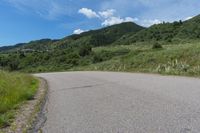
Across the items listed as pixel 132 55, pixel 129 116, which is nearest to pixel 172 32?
pixel 132 55

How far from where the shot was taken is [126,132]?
5844mm

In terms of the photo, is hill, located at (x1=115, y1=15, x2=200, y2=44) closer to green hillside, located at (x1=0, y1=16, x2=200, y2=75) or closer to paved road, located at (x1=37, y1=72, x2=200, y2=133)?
Result: green hillside, located at (x1=0, y1=16, x2=200, y2=75)

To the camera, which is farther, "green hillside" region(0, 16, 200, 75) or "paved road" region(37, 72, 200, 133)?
"green hillside" region(0, 16, 200, 75)

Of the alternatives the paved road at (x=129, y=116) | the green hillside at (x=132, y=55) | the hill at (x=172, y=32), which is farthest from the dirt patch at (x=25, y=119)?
the hill at (x=172, y=32)

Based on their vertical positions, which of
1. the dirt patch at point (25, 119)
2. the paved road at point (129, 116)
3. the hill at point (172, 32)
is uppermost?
the hill at point (172, 32)

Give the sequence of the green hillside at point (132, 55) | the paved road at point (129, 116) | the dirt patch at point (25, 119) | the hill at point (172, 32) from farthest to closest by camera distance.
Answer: the hill at point (172, 32), the green hillside at point (132, 55), the dirt patch at point (25, 119), the paved road at point (129, 116)

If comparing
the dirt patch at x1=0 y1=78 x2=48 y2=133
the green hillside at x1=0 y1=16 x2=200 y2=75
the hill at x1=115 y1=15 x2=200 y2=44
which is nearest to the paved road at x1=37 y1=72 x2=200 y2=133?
the dirt patch at x1=0 y1=78 x2=48 y2=133

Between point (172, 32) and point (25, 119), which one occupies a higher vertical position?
point (172, 32)

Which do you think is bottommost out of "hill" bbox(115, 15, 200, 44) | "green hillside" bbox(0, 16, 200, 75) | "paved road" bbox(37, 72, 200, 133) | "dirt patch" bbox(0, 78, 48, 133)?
"dirt patch" bbox(0, 78, 48, 133)

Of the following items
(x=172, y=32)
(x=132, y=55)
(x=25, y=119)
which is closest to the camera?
(x=25, y=119)

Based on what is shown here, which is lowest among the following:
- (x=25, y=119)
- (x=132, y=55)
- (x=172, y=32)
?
(x=25, y=119)

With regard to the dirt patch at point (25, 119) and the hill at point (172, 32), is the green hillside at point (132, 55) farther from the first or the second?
the dirt patch at point (25, 119)

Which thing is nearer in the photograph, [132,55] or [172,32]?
[132,55]

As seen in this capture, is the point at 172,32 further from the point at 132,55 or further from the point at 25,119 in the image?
the point at 25,119
